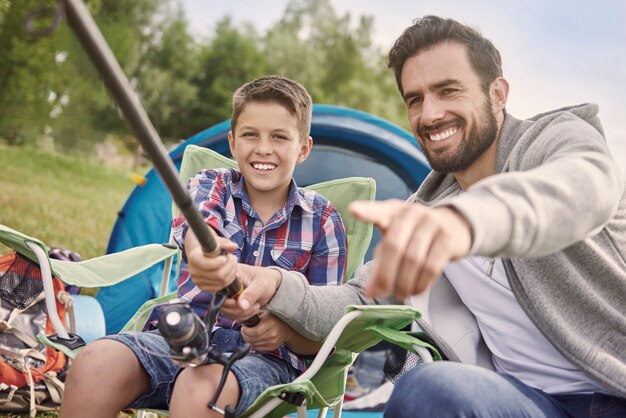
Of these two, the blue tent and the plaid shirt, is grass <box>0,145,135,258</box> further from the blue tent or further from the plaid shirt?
the plaid shirt

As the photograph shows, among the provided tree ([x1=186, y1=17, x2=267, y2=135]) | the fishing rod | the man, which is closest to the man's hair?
the man

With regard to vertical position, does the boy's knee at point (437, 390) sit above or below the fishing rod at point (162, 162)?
below

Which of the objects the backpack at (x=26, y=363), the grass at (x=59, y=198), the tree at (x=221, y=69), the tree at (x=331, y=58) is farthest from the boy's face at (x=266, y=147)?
the tree at (x=331, y=58)

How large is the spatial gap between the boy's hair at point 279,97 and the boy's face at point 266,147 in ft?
0.06

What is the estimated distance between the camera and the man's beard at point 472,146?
6.68 feet

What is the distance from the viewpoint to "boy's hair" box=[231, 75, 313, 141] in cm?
232

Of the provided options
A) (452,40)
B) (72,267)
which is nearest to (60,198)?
(72,267)

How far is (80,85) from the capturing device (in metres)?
18.2

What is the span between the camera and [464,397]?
1365 millimetres

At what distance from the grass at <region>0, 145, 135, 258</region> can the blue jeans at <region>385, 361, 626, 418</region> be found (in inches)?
191

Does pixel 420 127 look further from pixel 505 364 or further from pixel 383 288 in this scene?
pixel 383 288

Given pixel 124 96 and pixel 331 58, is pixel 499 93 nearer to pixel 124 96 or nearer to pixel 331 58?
pixel 124 96

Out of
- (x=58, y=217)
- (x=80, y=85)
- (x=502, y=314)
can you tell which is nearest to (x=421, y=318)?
(x=502, y=314)

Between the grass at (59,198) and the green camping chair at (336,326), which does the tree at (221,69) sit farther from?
the green camping chair at (336,326)
